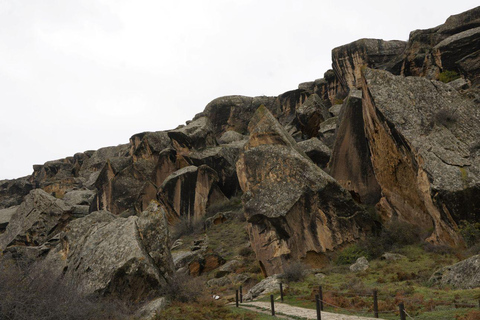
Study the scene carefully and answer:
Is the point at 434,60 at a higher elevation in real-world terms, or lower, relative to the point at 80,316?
higher

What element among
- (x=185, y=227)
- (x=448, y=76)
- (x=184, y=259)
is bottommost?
(x=184, y=259)

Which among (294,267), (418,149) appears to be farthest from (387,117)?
(294,267)

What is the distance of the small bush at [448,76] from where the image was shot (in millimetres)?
39594

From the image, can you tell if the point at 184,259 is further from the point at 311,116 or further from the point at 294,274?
the point at 311,116

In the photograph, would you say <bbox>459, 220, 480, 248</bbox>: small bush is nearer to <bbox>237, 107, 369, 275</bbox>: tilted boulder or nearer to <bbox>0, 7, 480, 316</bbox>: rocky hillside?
<bbox>0, 7, 480, 316</bbox>: rocky hillside

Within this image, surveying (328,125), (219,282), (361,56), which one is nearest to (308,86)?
(361,56)

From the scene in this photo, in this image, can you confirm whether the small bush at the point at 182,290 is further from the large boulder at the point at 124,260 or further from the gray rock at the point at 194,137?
the gray rock at the point at 194,137

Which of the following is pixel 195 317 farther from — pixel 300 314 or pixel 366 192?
pixel 366 192

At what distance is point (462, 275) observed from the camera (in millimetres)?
15789

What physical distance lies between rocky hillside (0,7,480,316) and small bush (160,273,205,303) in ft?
1.37

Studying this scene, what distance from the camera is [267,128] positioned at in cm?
3005

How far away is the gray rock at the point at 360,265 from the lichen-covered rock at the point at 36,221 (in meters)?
29.6

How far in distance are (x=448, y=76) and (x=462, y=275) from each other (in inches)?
1182

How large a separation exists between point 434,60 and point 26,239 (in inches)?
1809
